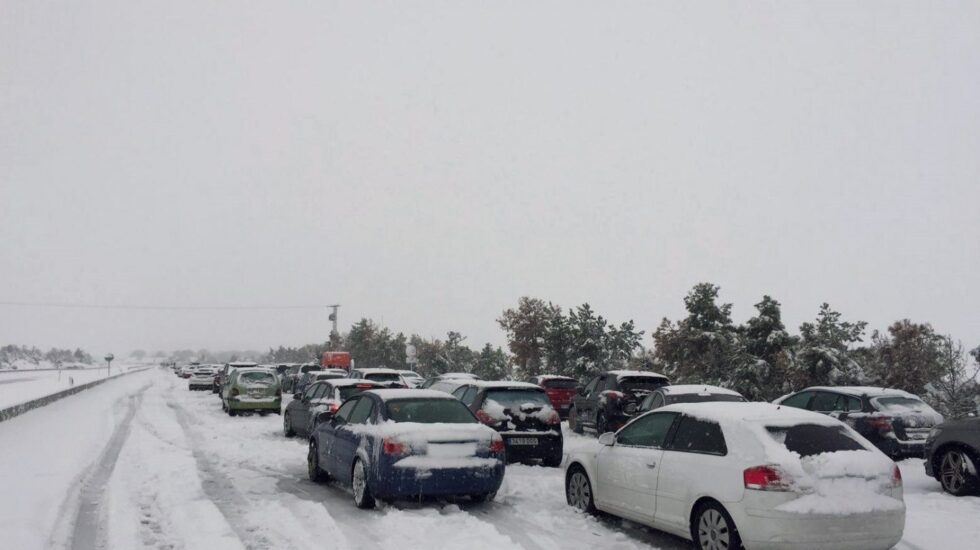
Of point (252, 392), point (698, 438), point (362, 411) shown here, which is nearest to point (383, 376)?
point (252, 392)

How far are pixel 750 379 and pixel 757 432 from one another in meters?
22.9

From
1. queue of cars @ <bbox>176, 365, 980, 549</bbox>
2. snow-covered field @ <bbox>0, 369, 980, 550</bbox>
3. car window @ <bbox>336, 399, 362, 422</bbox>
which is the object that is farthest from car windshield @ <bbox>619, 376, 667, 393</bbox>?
car window @ <bbox>336, 399, 362, 422</bbox>

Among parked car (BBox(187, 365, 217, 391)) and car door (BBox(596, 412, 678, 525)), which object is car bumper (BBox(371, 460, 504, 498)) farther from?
parked car (BBox(187, 365, 217, 391))

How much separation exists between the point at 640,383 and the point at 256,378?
13431 mm

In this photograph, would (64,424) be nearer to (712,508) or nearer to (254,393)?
(254,393)

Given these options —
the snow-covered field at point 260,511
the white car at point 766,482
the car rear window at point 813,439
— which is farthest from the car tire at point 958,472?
the car rear window at point 813,439

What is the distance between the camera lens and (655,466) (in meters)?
7.61

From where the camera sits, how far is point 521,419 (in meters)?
12.9

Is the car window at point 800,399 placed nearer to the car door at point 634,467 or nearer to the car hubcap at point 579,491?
the car hubcap at point 579,491

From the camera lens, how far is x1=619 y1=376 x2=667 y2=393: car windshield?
17.4 metres

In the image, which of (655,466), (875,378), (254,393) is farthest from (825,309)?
(655,466)

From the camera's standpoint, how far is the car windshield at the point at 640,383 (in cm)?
1742

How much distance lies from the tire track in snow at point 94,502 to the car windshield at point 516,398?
6.29 metres

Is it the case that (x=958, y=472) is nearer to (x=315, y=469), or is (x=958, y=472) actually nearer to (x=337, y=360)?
(x=315, y=469)
